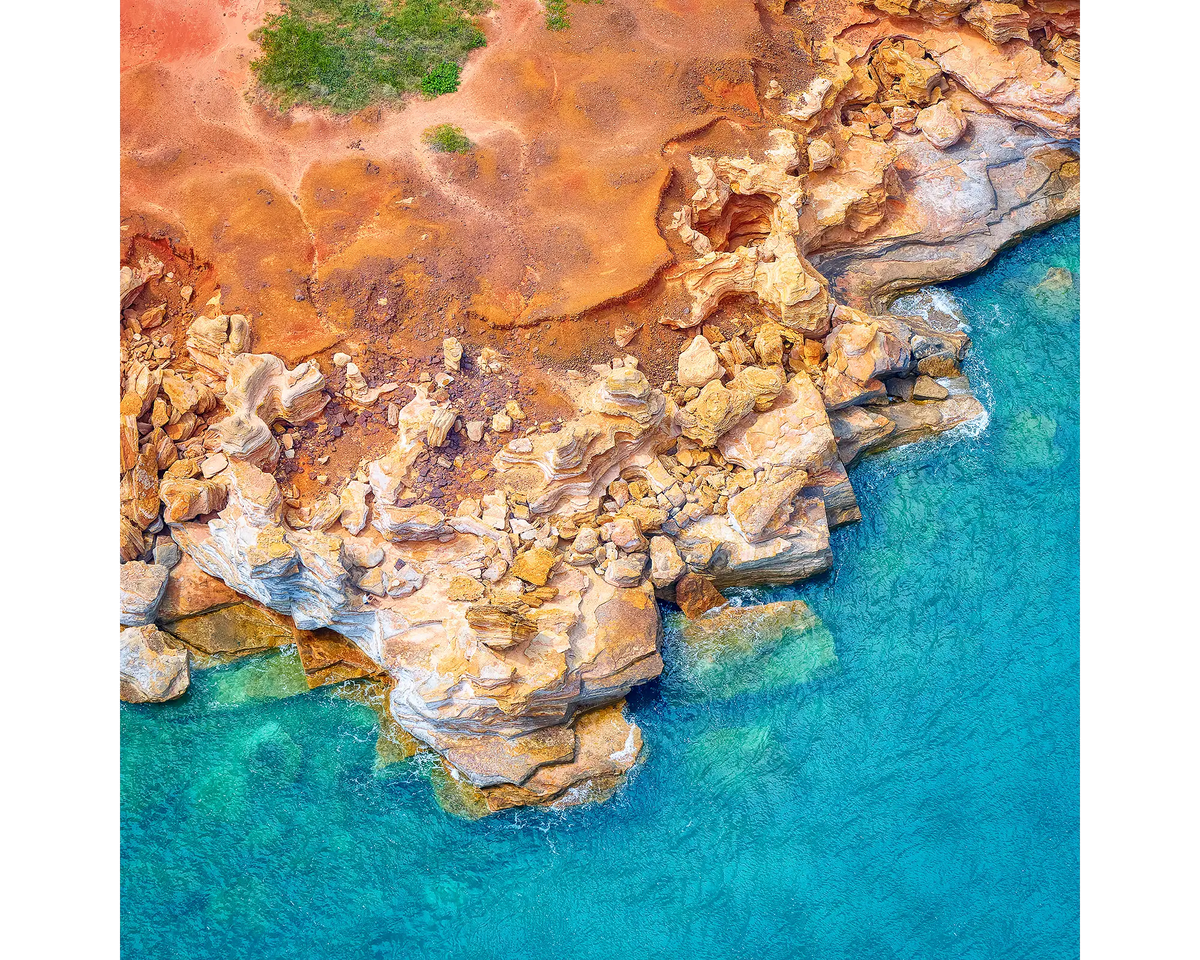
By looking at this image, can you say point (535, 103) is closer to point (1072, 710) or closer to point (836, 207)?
point (836, 207)

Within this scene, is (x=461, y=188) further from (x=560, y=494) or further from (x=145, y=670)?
(x=145, y=670)

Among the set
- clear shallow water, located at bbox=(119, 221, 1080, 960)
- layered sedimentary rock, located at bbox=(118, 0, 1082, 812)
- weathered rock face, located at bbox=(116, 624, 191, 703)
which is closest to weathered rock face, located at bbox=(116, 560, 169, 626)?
layered sedimentary rock, located at bbox=(118, 0, 1082, 812)

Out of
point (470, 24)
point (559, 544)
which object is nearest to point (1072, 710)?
point (559, 544)

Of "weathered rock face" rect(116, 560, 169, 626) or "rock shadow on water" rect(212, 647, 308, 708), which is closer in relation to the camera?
"weathered rock face" rect(116, 560, 169, 626)

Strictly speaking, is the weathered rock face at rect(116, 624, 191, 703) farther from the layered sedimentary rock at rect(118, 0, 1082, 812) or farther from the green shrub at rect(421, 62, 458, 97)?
the green shrub at rect(421, 62, 458, 97)

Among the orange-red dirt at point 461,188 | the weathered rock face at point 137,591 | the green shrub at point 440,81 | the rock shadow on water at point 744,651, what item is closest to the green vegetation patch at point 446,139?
the orange-red dirt at point 461,188

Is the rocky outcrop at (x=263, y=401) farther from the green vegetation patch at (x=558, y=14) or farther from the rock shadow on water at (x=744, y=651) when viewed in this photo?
the green vegetation patch at (x=558, y=14)

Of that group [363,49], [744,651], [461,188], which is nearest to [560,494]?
[744,651]
